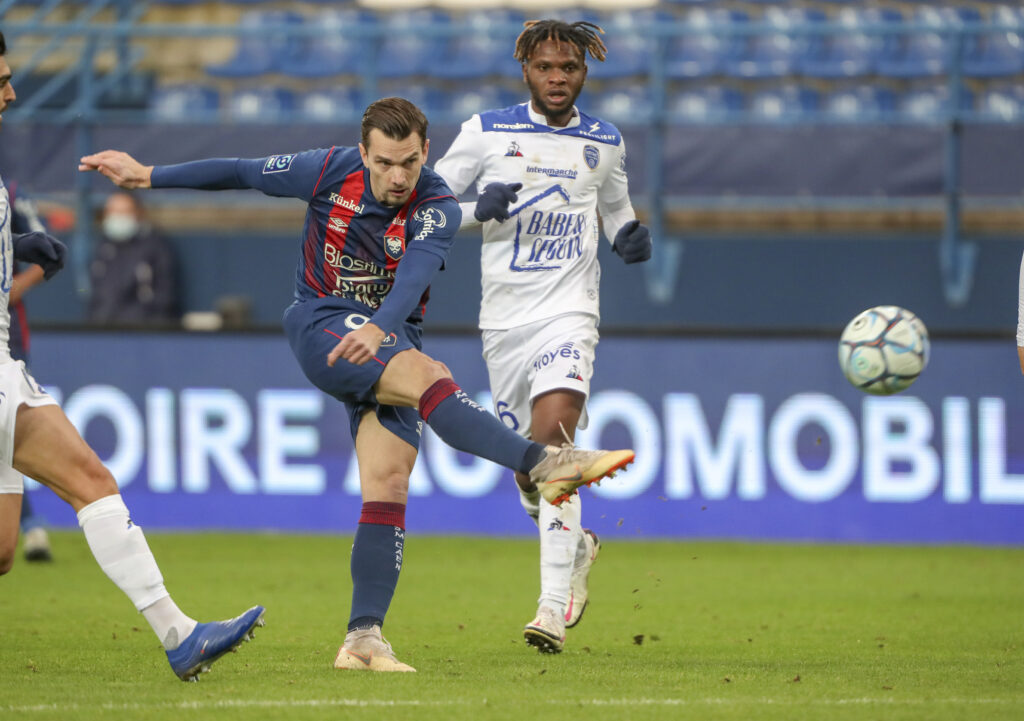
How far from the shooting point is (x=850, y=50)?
1438 cm

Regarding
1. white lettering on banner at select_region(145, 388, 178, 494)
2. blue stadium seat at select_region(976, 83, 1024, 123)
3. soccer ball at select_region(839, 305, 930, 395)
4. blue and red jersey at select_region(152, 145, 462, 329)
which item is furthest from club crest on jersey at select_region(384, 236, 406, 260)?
blue stadium seat at select_region(976, 83, 1024, 123)

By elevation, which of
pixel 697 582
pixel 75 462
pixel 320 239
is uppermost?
pixel 320 239

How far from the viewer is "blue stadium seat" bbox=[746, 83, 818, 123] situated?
13.8 meters

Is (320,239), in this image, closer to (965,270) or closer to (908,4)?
(965,270)

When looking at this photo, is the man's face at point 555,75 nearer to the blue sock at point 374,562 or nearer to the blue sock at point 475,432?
the blue sock at point 475,432

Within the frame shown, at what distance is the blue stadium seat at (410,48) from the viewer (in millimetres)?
14570

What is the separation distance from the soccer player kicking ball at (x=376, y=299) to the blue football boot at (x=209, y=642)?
0.57 meters

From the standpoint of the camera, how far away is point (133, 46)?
15.0 meters

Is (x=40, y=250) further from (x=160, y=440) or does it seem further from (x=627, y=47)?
(x=627, y=47)

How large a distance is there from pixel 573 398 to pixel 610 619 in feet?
4.70

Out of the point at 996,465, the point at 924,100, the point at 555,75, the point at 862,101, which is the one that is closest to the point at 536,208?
the point at 555,75

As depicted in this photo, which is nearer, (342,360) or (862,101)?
(342,360)

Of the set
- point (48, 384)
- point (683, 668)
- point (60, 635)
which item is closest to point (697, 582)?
point (683, 668)

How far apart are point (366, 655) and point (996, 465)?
241 inches
